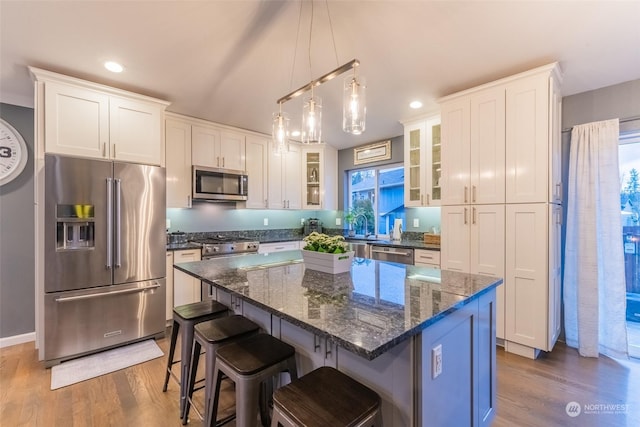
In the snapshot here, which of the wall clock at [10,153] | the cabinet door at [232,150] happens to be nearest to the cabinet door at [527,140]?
the cabinet door at [232,150]

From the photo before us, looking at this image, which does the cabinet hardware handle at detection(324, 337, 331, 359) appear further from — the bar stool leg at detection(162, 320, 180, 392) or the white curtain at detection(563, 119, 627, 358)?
the white curtain at detection(563, 119, 627, 358)

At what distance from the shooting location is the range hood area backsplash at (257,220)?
4.05 meters

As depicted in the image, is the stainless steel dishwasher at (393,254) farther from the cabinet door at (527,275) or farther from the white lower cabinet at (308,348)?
the white lower cabinet at (308,348)

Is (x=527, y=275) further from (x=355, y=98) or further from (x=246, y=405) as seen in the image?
(x=246, y=405)

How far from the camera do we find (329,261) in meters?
1.87

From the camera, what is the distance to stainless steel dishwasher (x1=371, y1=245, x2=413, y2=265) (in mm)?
3555

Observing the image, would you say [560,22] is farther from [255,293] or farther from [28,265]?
[28,265]

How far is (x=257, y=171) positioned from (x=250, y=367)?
348 cm

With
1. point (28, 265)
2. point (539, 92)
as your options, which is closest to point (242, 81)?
point (539, 92)

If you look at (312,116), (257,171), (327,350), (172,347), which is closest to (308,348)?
(327,350)

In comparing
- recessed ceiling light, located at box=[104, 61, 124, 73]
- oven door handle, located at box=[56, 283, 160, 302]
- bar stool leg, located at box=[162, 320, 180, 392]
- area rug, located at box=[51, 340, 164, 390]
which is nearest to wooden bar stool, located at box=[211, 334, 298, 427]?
bar stool leg, located at box=[162, 320, 180, 392]

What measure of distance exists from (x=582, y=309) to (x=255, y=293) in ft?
10.1

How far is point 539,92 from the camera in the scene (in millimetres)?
2498

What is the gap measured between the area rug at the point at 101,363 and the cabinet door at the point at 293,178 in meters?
2.74
